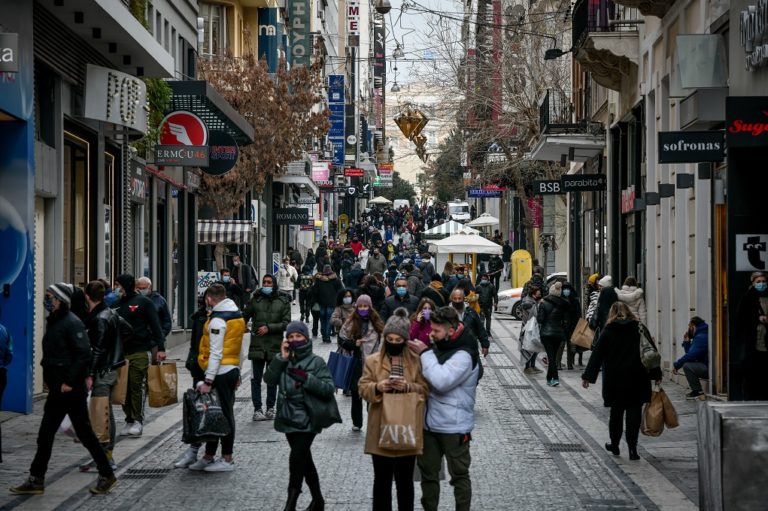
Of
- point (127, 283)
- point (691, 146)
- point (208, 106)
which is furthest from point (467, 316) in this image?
point (208, 106)

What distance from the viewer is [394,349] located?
9.72m

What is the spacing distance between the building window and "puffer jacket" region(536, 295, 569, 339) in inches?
933

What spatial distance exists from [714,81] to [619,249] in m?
13.1

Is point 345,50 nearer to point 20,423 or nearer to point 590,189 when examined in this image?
point 590,189

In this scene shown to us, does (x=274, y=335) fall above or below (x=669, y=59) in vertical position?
below

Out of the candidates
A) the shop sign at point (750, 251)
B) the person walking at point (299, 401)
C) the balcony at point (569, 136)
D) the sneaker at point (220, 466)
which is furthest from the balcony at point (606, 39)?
the person walking at point (299, 401)

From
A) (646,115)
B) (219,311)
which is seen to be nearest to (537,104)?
(646,115)

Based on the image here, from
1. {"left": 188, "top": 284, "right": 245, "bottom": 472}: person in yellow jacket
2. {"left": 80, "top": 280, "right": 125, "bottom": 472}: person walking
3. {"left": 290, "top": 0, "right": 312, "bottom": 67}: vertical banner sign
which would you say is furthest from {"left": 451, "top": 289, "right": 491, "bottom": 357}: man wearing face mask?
{"left": 290, "top": 0, "right": 312, "bottom": 67}: vertical banner sign

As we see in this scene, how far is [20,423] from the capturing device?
16.9 m

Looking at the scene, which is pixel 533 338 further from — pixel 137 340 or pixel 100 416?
pixel 100 416

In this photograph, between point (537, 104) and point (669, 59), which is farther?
point (537, 104)

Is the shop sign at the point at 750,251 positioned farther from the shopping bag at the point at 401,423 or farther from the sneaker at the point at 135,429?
the shopping bag at the point at 401,423

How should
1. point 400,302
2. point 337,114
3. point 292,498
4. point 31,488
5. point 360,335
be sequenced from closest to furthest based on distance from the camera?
point 292,498, point 31,488, point 360,335, point 400,302, point 337,114

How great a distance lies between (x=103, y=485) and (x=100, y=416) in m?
1.15
